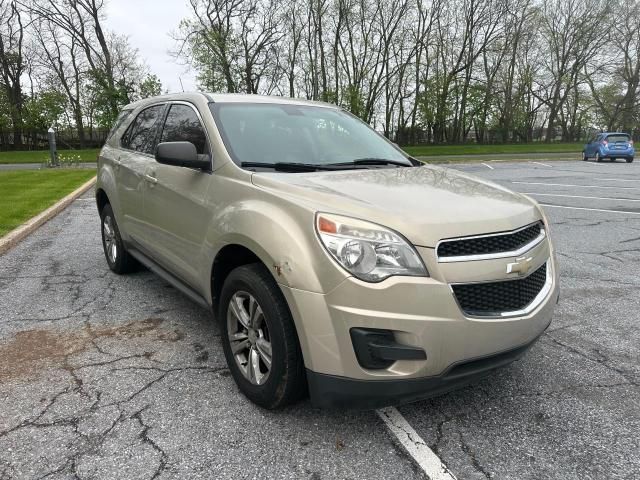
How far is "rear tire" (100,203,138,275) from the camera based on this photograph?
4965 mm

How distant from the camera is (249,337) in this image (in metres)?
2.70

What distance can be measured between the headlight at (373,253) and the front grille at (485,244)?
0.50 feet

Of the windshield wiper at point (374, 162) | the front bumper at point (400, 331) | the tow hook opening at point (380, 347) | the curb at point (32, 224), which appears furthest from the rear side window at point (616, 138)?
the tow hook opening at point (380, 347)

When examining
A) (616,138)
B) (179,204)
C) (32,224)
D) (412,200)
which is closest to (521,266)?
(412,200)

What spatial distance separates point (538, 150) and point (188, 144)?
3643cm

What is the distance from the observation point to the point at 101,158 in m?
5.36

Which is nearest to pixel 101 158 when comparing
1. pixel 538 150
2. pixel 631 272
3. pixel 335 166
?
pixel 335 166

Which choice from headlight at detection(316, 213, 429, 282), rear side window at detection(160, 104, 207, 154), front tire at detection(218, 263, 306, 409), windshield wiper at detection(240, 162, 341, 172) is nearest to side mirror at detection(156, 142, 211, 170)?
rear side window at detection(160, 104, 207, 154)

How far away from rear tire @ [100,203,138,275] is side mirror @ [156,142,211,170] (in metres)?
2.14

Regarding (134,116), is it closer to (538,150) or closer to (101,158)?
(101,158)

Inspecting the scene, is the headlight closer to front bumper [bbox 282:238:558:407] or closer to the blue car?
front bumper [bbox 282:238:558:407]

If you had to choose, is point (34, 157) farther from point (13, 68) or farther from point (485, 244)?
point (485, 244)

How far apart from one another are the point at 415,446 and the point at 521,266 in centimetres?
102

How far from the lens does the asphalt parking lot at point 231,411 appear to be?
→ 221 centimetres
